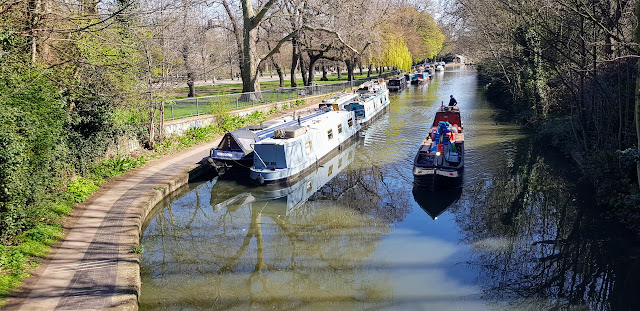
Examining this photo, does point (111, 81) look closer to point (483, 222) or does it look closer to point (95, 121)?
point (95, 121)

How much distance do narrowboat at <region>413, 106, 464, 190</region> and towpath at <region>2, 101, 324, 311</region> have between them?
28.3ft

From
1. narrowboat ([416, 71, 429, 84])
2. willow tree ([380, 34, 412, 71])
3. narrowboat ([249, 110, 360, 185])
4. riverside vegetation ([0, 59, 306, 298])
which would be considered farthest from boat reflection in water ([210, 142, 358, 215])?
narrowboat ([416, 71, 429, 84])

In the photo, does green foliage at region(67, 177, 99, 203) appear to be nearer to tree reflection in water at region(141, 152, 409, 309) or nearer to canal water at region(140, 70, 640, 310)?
canal water at region(140, 70, 640, 310)

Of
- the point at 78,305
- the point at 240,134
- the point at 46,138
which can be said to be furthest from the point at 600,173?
the point at 46,138

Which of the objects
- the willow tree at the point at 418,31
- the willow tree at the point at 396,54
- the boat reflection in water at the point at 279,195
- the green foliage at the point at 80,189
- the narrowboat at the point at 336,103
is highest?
the willow tree at the point at 418,31

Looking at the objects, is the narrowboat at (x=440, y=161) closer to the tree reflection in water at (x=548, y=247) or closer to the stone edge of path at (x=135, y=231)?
the tree reflection in water at (x=548, y=247)

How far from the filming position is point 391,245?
1169 cm

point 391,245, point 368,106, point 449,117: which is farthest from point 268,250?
point 368,106

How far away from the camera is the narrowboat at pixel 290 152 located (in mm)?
16172

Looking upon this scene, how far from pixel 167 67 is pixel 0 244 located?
1130 centimetres

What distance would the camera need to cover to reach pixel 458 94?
1695 inches

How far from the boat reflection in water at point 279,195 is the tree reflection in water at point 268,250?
0.08 m

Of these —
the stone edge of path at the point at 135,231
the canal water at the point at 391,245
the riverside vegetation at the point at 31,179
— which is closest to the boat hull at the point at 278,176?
the canal water at the point at 391,245

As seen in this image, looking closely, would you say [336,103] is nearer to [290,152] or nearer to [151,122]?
[290,152]
